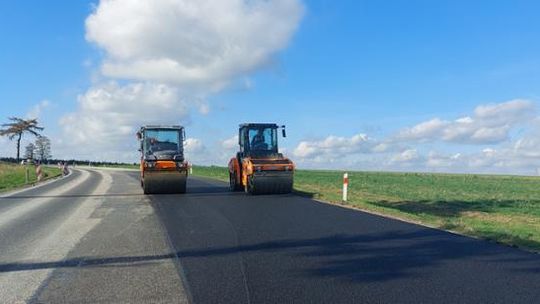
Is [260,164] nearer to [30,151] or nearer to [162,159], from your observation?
[162,159]

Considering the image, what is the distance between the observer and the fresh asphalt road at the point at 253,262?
6.23 meters

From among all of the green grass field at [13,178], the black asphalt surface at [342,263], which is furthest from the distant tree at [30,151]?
the black asphalt surface at [342,263]

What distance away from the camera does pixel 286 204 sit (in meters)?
17.1

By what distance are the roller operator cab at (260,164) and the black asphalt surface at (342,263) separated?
7.77m

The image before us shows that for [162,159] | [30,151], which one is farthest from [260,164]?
[30,151]

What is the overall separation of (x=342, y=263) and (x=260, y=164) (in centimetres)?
1326

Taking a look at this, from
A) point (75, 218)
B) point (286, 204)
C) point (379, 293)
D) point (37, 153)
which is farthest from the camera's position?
point (37, 153)

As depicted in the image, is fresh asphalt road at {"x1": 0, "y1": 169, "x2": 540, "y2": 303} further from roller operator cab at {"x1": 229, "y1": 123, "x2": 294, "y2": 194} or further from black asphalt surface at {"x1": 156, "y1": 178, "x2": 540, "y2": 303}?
roller operator cab at {"x1": 229, "y1": 123, "x2": 294, "y2": 194}

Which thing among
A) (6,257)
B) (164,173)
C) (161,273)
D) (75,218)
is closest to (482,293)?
(161,273)

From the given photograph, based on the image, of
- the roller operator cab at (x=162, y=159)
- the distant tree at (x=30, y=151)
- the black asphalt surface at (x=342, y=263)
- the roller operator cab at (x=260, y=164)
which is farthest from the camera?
the distant tree at (x=30, y=151)

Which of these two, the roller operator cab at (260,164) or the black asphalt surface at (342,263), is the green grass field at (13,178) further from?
the black asphalt surface at (342,263)

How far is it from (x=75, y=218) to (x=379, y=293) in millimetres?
9644

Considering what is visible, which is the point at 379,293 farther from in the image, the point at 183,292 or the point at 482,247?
the point at 482,247

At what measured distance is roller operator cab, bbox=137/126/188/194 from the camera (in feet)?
71.5
